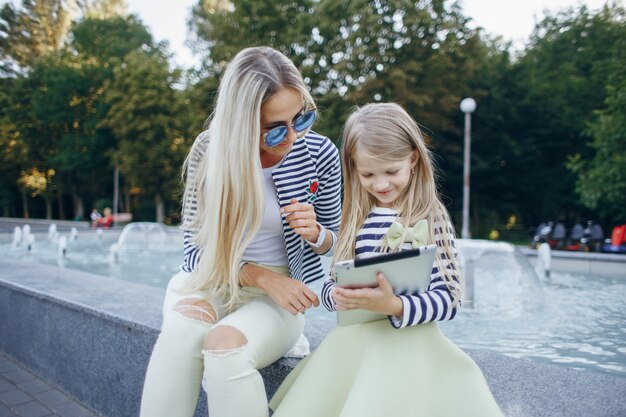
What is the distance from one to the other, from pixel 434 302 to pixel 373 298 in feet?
0.70

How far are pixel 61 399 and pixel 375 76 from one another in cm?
1618

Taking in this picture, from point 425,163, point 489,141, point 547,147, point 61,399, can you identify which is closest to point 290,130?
point 425,163

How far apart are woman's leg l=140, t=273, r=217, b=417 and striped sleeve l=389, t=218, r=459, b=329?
716mm

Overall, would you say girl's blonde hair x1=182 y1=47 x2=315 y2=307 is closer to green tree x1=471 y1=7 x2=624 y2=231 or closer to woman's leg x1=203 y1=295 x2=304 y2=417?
woman's leg x1=203 y1=295 x2=304 y2=417

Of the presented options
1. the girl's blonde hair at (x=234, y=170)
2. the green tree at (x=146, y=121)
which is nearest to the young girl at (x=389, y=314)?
the girl's blonde hair at (x=234, y=170)

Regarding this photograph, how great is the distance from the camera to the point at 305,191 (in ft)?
6.84

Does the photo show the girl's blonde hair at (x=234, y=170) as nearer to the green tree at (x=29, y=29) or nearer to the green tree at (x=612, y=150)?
the green tree at (x=612, y=150)

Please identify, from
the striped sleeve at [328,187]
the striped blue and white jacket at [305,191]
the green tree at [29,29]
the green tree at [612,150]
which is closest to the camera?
the striped blue and white jacket at [305,191]

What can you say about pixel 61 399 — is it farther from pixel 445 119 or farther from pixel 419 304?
pixel 445 119

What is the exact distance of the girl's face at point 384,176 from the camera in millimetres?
1677

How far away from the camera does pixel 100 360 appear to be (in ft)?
9.29

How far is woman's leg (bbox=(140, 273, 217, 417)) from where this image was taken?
1723 millimetres

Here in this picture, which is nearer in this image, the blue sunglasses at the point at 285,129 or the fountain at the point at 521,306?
the blue sunglasses at the point at 285,129

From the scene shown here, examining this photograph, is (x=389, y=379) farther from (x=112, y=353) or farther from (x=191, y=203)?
(x=112, y=353)
